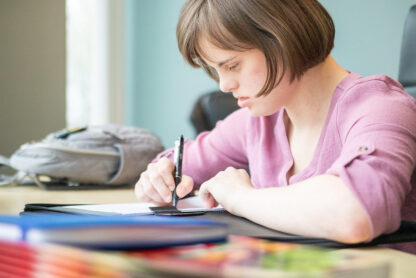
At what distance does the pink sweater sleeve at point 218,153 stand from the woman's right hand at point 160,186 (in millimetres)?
183

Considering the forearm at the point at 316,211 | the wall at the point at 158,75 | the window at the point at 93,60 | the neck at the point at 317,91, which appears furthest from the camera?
the window at the point at 93,60

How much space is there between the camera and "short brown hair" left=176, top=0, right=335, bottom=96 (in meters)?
0.88

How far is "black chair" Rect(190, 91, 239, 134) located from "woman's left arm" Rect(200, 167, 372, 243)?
3.31ft

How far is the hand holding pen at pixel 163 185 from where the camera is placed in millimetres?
1023

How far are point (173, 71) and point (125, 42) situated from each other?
1.62 feet

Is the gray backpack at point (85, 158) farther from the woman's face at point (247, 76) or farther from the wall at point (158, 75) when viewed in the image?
the wall at point (158, 75)

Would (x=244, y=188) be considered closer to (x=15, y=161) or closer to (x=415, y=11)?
(x=415, y=11)

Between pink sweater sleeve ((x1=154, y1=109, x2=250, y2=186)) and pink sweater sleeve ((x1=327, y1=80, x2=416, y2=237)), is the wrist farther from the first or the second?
pink sweater sleeve ((x1=154, y1=109, x2=250, y2=186))

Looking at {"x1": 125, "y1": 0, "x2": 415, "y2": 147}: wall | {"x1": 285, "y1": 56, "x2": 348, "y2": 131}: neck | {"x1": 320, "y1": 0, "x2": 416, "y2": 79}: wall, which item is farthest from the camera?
{"x1": 125, "y1": 0, "x2": 415, "y2": 147}: wall

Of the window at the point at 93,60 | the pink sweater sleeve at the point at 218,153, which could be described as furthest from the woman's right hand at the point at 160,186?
the window at the point at 93,60

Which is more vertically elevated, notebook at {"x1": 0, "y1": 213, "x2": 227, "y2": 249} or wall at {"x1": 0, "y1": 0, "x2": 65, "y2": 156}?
wall at {"x1": 0, "y1": 0, "x2": 65, "y2": 156}

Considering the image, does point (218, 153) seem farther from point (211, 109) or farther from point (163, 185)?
point (211, 109)

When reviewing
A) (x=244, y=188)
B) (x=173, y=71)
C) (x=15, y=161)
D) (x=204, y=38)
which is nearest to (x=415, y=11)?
(x=204, y=38)

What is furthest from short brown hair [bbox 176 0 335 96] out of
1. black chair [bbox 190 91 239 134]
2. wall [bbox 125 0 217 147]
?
wall [bbox 125 0 217 147]
